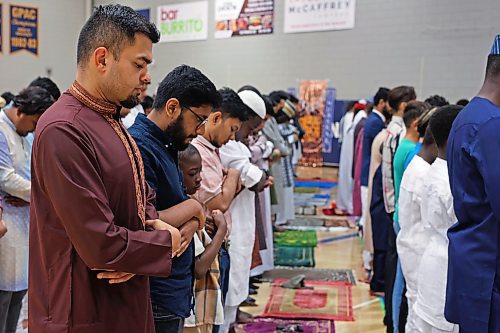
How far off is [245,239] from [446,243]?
1271 mm

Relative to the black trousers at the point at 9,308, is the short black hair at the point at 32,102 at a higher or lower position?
higher

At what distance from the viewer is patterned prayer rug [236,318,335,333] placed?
393cm

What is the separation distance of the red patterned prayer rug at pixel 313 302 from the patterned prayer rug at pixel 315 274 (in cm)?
11

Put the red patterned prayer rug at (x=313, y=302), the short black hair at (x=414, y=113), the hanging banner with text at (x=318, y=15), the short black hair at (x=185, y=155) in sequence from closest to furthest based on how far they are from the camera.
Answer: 1. the short black hair at (x=185, y=155)
2. the short black hair at (x=414, y=113)
3. the red patterned prayer rug at (x=313, y=302)
4. the hanging banner with text at (x=318, y=15)

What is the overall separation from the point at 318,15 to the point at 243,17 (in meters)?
1.88

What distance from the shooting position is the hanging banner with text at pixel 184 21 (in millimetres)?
13766

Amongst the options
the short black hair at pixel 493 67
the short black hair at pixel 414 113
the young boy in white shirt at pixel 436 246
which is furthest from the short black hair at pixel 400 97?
the short black hair at pixel 493 67

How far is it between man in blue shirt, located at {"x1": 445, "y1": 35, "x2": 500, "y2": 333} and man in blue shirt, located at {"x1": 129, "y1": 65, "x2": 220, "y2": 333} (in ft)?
2.86

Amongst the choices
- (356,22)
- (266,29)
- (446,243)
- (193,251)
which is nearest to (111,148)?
(193,251)

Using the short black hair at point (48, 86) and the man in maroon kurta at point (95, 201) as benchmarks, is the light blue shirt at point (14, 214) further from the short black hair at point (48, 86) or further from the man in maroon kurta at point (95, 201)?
the man in maroon kurta at point (95, 201)

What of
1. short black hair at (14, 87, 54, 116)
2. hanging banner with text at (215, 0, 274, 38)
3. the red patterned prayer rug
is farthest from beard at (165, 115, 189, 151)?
hanging banner with text at (215, 0, 274, 38)

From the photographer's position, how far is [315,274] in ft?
17.7

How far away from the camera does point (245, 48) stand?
13211 mm

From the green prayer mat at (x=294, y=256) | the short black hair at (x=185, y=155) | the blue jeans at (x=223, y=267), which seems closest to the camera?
the short black hair at (x=185, y=155)
